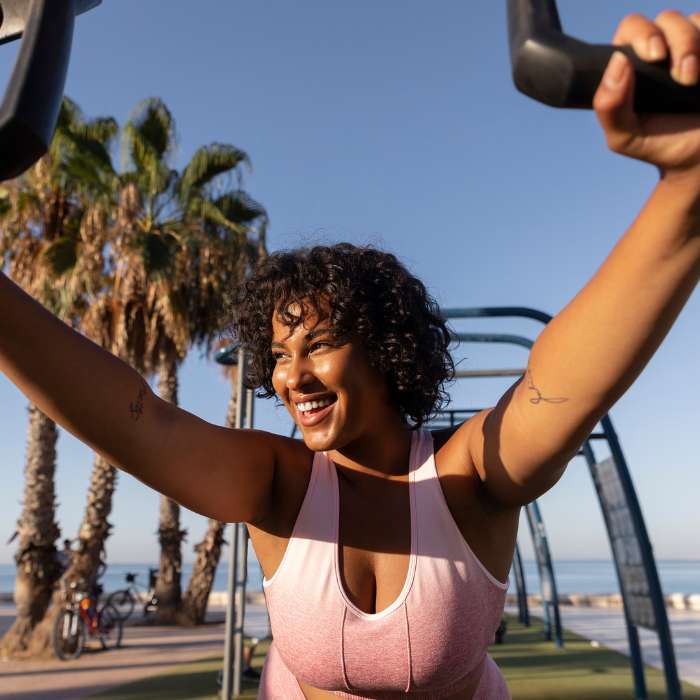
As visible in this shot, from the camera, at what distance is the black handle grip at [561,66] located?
604 millimetres

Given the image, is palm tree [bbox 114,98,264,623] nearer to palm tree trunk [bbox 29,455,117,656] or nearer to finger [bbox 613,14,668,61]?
palm tree trunk [bbox 29,455,117,656]

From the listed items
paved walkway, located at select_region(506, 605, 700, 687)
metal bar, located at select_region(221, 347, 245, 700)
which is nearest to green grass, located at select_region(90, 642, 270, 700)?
metal bar, located at select_region(221, 347, 245, 700)

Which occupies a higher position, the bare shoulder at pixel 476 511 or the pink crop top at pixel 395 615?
the bare shoulder at pixel 476 511

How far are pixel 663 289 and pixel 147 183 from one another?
10.7m

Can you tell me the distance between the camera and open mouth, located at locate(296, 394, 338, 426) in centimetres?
135

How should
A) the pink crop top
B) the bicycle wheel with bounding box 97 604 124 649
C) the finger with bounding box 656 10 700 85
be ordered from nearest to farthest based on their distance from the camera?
the finger with bounding box 656 10 700 85 → the pink crop top → the bicycle wheel with bounding box 97 604 124 649

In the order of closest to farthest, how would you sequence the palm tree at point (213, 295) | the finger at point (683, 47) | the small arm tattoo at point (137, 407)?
1. the finger at point (683, 47)
2. the small arm tattoo at point (137, 407)
3. the palm tree at point (213, 295)

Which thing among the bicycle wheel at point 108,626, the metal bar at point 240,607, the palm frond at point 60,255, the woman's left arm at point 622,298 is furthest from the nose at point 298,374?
the palm frond at point 60,255

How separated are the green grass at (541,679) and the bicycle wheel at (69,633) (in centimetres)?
184

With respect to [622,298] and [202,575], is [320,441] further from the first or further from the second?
[202,575]

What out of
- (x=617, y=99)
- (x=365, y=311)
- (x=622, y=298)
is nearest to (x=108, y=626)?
(x=365, y=311)

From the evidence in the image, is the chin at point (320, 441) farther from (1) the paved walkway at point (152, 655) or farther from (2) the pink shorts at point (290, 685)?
(1) the paved walkway at point (152, 655)

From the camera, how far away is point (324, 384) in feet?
4.48

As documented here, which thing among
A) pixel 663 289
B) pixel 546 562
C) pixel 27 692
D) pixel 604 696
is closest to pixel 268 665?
pixel 663 289
